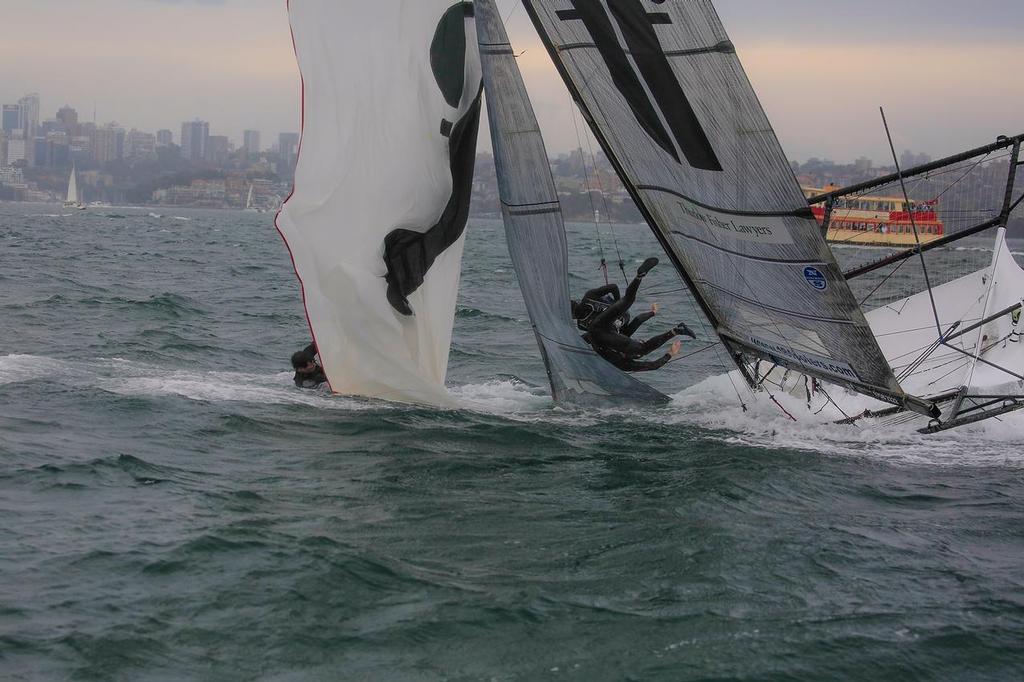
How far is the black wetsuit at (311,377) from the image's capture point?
37.8 ft

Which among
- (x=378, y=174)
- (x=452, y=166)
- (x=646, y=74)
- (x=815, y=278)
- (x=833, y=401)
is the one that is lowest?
(x=833, y=401)

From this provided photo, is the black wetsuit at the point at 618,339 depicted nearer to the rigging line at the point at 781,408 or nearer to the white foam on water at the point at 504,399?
the white foam on water at the point at 504,399

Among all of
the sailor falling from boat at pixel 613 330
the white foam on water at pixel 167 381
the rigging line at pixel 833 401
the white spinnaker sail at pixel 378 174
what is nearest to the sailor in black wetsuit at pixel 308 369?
the white foam on water at pixel 167 381

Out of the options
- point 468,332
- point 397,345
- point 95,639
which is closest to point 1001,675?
point 95,639

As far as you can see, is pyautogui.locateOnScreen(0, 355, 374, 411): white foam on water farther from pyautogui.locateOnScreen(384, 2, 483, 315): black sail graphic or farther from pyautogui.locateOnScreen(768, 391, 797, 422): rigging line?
pyautogui.locateOnScreen(768, 391, 797, 422): rigging line

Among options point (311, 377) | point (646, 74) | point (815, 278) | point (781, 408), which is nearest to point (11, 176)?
point (311, 377)

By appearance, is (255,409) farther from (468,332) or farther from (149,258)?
(149,258)

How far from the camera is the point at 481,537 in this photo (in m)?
7.08

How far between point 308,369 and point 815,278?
5.05 m

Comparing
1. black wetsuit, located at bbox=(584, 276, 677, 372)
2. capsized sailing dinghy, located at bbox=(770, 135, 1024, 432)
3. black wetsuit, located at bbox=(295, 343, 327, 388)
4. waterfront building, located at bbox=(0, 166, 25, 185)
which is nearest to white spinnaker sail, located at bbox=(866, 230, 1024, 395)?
capsized sailing dinghy, located at bbox=(770, 135, 1024, 432)

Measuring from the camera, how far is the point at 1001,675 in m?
5.38

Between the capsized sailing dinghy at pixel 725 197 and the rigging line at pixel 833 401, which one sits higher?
the capsized sailing dinghy at pixel 725 197

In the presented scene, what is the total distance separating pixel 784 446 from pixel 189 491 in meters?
4.77

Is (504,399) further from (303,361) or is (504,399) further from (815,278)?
(815,278)
